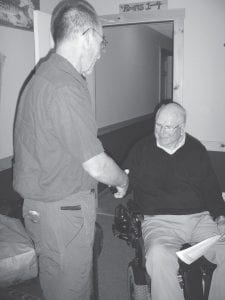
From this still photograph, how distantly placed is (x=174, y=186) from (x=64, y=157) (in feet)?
3.16

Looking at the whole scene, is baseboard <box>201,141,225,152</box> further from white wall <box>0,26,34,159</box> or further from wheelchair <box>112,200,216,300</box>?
white wall <box>0,26,34,159</box>

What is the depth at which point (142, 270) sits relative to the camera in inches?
72.1

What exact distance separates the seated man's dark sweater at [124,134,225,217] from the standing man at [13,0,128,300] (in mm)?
593

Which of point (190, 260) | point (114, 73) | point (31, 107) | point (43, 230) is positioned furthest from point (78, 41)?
point (114, 73)

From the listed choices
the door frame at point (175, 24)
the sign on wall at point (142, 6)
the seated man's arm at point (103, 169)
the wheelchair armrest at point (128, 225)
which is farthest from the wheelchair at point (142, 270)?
the sign on wall at point (142, 6)

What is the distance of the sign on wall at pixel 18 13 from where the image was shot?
2539mm

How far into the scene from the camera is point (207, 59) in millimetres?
2844

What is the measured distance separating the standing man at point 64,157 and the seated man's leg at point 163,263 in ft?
1.21

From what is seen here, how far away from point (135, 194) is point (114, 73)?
3024 millimetres

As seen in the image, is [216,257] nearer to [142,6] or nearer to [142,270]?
[142,270]

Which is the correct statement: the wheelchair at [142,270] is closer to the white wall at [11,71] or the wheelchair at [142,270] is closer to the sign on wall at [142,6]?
the white wall at [11,71]

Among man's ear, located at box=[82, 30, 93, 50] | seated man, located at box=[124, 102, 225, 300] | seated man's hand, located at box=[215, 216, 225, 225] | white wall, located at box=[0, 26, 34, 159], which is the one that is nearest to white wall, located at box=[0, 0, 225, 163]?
white wall, located at box=[0, 26, 34, 159]

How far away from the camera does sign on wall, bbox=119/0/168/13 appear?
2910 mm

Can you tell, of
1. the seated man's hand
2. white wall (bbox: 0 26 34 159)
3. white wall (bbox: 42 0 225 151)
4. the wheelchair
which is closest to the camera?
the wheelchair
